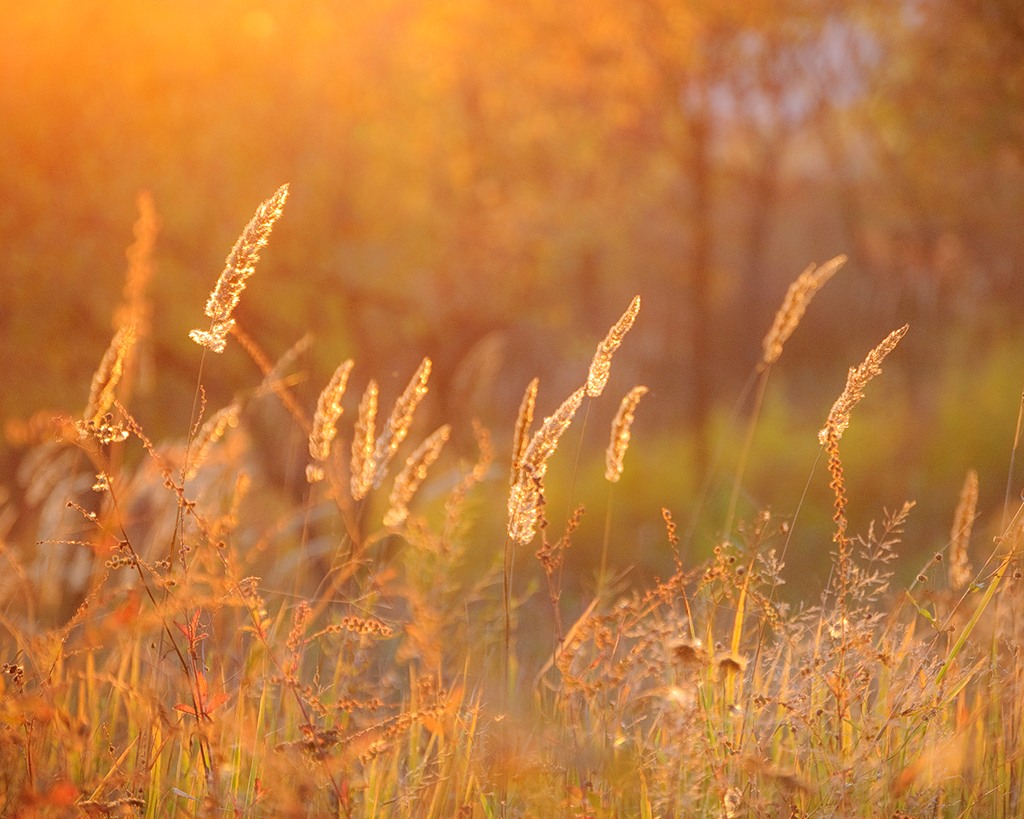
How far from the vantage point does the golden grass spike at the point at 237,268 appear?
206 centimetres

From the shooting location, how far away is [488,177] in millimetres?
11109

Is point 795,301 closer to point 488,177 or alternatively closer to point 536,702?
point 536,702

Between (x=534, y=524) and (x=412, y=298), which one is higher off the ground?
(x=412, y=298)

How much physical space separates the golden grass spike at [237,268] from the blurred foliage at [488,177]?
Answer: 29.3 inches

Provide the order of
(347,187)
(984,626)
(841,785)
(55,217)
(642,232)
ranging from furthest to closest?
1. (642,232)
2. (347,187)
3. (55,217)
4. (984,626)
5. (841,785)

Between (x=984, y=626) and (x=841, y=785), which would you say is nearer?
(x=841, y=785)

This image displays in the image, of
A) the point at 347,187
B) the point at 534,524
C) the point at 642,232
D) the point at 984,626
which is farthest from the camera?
the point at 642,232

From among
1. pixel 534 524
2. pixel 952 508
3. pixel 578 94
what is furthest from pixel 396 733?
pixel 578 94

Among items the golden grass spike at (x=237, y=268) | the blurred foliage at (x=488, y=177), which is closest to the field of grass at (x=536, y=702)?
the golden grass spike at (x=237, y=268)

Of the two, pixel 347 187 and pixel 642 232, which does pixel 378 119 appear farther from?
pixel 642 232

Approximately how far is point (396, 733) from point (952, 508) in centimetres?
695

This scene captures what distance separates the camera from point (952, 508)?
8.30 metres

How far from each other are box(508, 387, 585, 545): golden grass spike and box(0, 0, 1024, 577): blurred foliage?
74 centimetres

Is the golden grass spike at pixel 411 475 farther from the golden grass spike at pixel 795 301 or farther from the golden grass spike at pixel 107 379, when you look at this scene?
the golden grass spike at pixel 795 301
